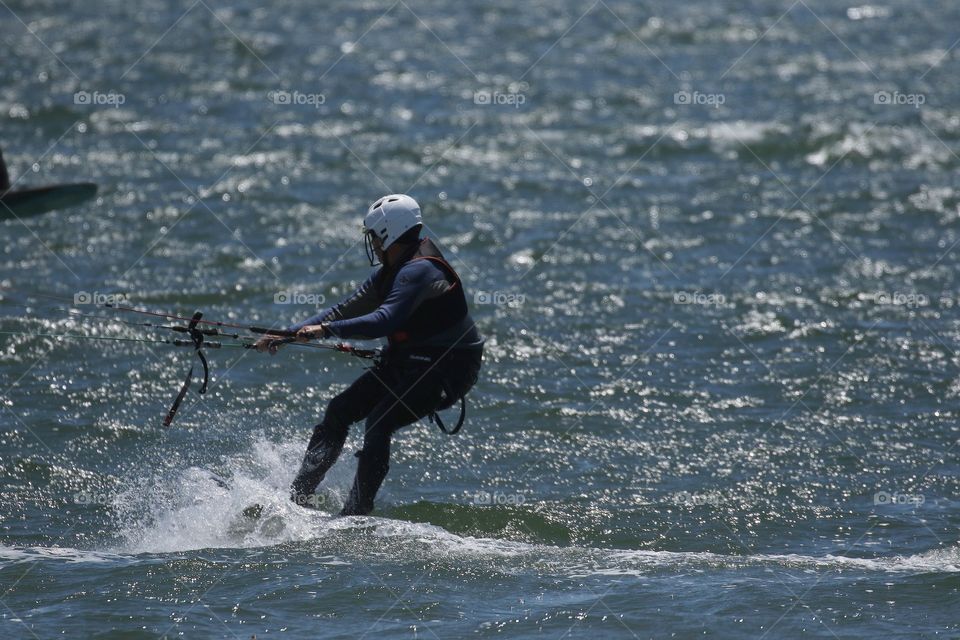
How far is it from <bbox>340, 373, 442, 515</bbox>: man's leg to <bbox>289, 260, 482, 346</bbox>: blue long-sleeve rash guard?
38 centimetres

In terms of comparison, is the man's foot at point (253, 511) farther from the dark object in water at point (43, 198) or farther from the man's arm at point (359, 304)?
the dark object in water at point (43, 198)

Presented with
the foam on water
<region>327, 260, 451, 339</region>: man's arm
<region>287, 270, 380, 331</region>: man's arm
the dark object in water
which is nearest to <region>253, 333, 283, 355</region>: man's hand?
<region>327, 260, 451, 339</region>: man's arm

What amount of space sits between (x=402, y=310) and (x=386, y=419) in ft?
2.88

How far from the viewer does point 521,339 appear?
1455 centimetres

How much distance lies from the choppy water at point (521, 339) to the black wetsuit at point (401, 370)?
40cm

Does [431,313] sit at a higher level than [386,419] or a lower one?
higher

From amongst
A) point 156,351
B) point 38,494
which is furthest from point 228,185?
point 38,494

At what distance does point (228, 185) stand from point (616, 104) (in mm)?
8848

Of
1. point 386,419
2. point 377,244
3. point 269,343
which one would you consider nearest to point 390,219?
point 377,244

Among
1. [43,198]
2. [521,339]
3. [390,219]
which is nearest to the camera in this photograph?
[390,219]

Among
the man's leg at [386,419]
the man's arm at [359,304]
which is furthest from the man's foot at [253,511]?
the man's arm at [359,304]

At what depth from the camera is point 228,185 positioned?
20.0 meters

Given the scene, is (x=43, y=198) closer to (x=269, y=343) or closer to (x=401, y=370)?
(x=269, y=343)

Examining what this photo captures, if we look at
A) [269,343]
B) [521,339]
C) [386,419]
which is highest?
[269,343]
